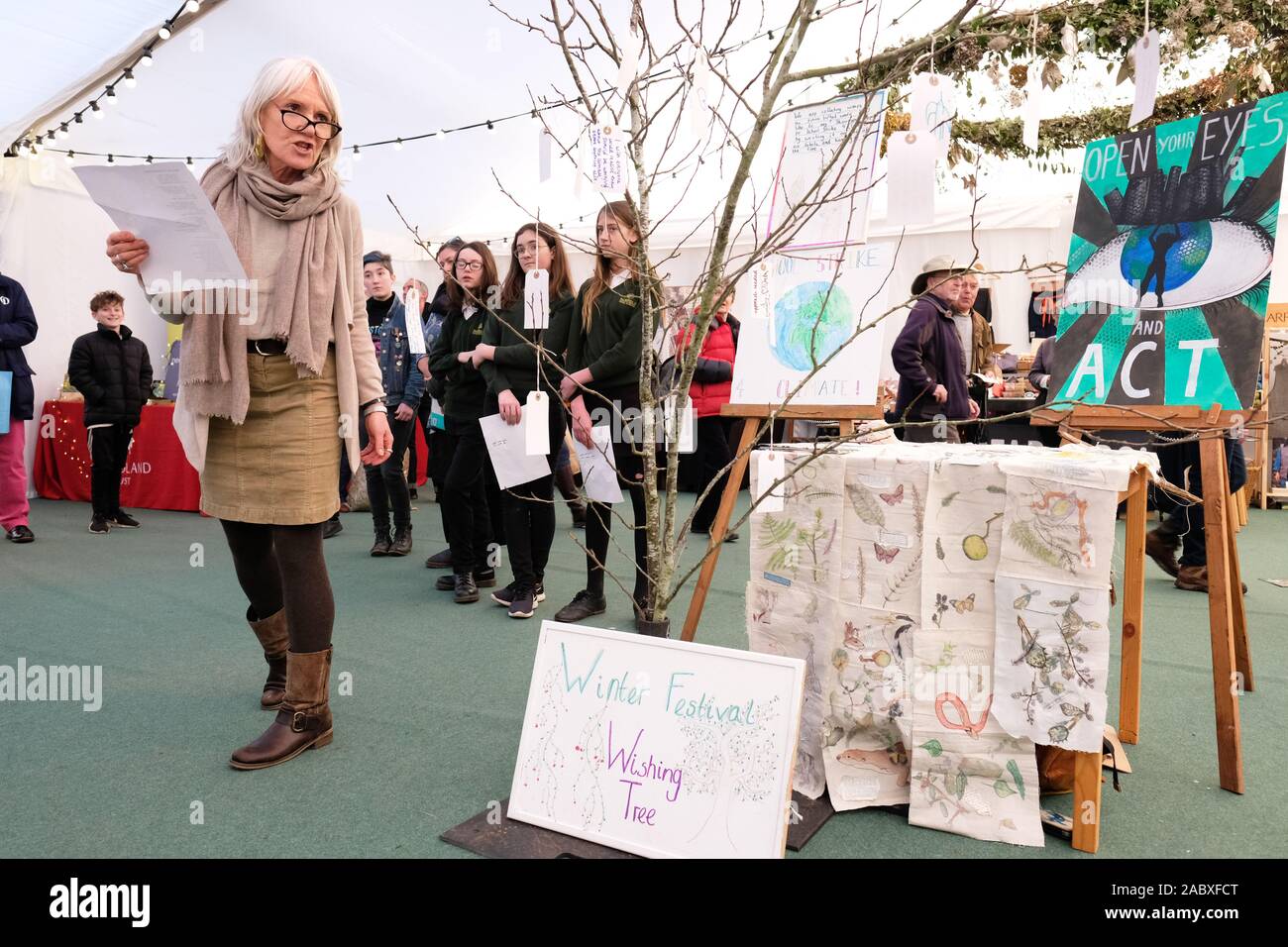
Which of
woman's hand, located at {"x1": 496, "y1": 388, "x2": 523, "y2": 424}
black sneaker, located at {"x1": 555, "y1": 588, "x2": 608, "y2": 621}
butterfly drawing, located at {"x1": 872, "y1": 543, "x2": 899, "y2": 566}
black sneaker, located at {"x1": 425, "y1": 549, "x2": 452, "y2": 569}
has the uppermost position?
woman's hand, located at {"x1": 496, "y1": 388, "x2": 523, "y2": 424}

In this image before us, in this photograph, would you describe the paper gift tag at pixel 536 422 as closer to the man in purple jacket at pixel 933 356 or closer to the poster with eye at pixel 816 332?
the poster with eye at pixel 816 332

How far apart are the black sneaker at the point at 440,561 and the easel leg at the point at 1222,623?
297cm

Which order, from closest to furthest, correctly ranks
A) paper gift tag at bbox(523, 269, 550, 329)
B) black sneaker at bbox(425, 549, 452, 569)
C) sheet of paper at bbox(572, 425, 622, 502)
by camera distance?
paper gift tag at bbox(523, 269, 550, 329), sheet of paper at bbox(572, 425, 622, 502), black sneaker at bbox(425, 549, 452, 569)

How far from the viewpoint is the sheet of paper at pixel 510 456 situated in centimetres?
293

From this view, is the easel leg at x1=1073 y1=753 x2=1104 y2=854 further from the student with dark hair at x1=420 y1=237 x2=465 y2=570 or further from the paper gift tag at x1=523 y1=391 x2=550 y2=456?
the student with dark hair at x1=420 y1=237 x2=465 y2=570

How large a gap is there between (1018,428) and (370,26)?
4.20 m

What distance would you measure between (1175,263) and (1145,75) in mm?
409

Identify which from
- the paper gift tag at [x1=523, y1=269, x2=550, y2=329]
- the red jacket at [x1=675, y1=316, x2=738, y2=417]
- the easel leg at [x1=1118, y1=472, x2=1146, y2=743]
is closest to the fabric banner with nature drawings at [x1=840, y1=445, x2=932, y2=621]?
the easel leg at [x1=1118, y1=472, x2=1146, y2=743]

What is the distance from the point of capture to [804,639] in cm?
178

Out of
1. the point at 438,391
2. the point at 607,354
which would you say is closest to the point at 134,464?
the point at 438,391

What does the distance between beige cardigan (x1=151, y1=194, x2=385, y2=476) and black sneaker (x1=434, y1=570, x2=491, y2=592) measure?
65.4 inches

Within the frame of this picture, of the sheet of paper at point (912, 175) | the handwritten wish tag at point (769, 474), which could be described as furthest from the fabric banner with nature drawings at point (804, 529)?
the sheet of paper at point (912, 175)

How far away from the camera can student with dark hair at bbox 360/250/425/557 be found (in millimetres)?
4004

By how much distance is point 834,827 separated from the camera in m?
1.62
